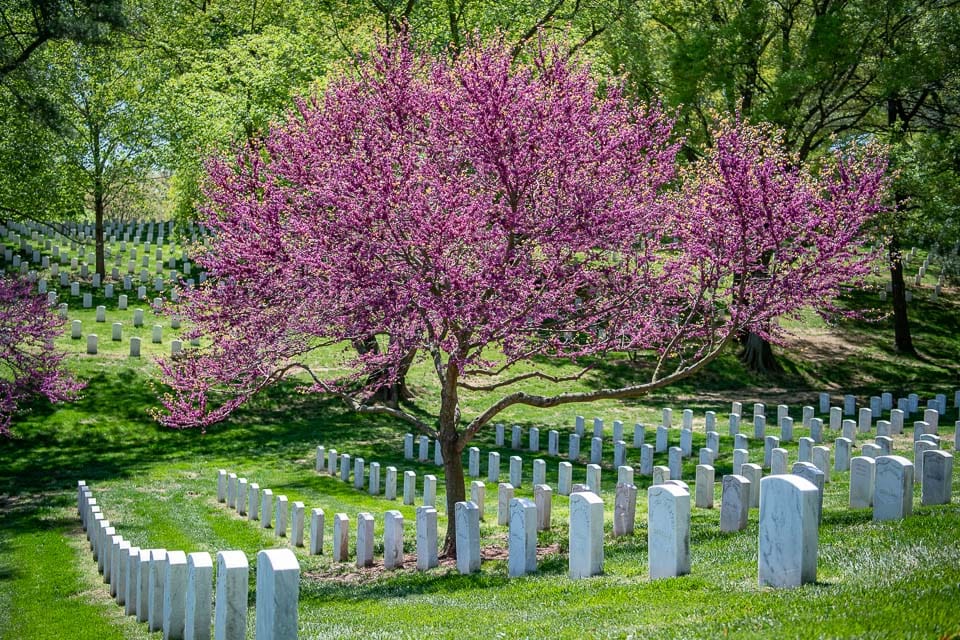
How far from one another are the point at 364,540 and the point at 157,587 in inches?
136

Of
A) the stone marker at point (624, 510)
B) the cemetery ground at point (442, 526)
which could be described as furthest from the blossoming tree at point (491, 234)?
the cemetery ground at point (442, 526)

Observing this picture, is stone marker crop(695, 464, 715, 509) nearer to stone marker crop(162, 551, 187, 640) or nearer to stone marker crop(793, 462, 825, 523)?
stone marker crop(793, 462, 825, 523)

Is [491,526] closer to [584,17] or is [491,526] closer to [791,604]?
[791,604]

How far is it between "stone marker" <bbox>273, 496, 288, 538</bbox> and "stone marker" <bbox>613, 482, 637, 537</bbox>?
4.45 meters

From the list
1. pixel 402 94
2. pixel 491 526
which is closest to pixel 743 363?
pixel 491 526

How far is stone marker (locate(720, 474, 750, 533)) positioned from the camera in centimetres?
898

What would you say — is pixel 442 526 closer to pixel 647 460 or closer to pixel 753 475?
pixel 753 475

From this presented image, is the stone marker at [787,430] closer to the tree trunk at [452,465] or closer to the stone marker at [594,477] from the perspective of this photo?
the stone marker at [594,477]

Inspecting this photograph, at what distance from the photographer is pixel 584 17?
28391mm

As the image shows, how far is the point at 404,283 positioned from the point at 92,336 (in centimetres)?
1603

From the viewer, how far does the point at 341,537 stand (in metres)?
10.8

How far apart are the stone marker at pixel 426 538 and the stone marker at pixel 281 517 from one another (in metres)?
3.28

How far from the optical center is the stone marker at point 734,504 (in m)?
8.98

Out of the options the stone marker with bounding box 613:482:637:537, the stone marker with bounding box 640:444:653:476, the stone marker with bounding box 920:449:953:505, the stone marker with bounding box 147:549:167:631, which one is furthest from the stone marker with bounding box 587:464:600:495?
the stone marker with bounding box 147:549:167:631
